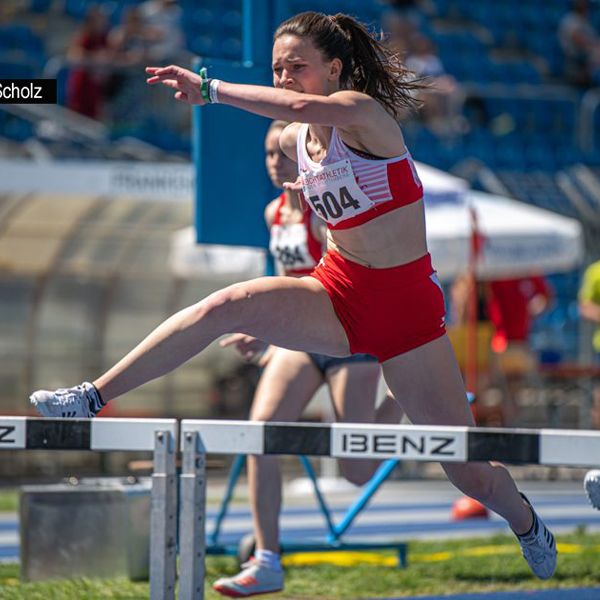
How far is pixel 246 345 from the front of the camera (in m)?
5.87

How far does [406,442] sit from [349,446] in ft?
0.53

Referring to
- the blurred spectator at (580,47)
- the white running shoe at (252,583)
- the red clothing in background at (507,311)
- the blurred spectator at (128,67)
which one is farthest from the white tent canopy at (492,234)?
the blurred spectator at (580,47)

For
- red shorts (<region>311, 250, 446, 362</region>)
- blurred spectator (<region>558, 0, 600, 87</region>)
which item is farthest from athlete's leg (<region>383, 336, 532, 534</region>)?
blurred spectator (<region>558, 0, 600, 87</region>)

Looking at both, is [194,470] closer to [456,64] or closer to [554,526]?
[554,526]

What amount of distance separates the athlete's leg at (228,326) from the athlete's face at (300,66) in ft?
2.05

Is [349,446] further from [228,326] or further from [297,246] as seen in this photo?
[297,246]

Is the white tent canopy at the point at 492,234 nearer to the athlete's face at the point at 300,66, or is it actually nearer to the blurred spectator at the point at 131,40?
the blurred spectator at the point at 131,40

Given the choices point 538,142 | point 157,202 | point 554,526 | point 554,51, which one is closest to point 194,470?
point 554,526

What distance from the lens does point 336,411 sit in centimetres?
605

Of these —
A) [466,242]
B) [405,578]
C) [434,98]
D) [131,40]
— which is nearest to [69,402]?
[405,578]

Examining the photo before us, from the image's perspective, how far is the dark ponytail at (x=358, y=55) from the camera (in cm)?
445

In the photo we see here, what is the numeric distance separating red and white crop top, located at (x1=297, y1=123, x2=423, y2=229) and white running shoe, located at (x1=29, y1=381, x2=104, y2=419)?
3.11 ft

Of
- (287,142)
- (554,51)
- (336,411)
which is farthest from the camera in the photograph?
(554,51)

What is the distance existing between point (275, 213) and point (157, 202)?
7.27 metres
